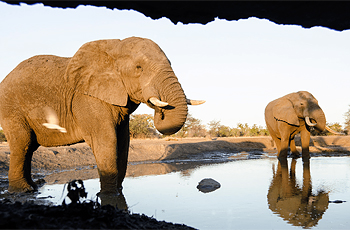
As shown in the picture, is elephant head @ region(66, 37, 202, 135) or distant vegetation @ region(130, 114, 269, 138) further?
distant vegetation @ region(130, 114, 269, 138)

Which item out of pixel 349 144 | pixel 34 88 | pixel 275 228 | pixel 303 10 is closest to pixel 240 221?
pixel 275 228

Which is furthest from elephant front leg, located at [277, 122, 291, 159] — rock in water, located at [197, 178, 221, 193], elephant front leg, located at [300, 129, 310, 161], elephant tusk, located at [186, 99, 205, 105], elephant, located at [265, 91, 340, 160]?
elephant tusk, located at [186, 99, 205, 105]

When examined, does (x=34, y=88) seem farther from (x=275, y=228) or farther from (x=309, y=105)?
(x=309, y=105)

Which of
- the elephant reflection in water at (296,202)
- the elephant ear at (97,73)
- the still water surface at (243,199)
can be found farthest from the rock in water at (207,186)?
the elephant ear at (97,73)

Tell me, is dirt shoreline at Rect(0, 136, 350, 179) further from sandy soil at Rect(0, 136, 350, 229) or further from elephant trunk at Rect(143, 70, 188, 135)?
elephant trunk at Rect(143, 70, 188, 135)

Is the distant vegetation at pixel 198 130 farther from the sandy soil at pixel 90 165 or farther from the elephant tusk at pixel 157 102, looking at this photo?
the elephant tusk at pixel 157 102

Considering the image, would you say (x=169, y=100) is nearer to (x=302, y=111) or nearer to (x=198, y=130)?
(x=302, y=111)

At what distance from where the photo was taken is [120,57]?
5.92 meters

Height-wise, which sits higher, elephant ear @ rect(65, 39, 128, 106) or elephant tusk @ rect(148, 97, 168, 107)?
elephant ear @ rect(65, 39, 128, 106)

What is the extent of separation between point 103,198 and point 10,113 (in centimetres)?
245

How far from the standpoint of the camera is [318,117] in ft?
44.7

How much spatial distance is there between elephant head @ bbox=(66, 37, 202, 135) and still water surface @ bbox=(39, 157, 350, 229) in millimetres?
1234

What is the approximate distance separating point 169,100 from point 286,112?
9951mm

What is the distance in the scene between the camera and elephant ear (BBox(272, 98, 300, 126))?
13.9 metres
